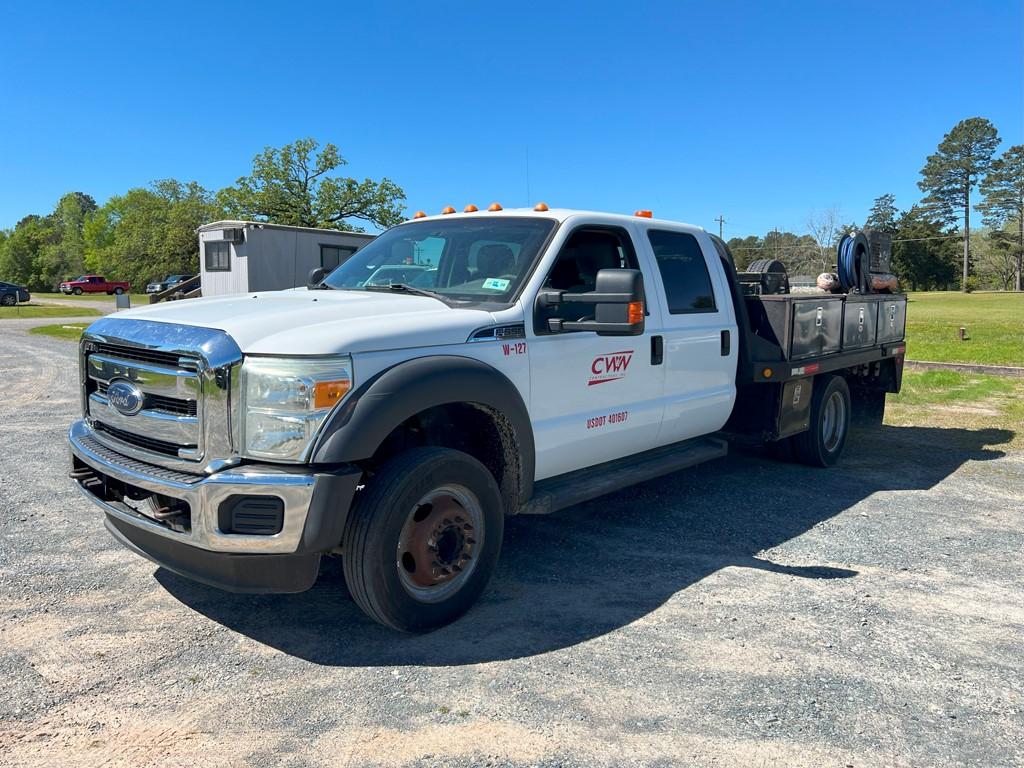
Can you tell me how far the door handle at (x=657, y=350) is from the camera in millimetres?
5035

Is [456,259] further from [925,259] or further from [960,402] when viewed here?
[925,259]

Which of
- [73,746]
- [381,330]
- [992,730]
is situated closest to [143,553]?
[73,746]

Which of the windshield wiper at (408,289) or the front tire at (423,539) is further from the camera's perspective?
the windshield wiper at (408,289)

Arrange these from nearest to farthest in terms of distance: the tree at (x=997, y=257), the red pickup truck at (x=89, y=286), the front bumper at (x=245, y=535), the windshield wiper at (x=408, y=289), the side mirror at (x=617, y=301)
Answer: the front bumper at (x=245, y=535) → the side mirror at (x=617, y=301) → the windshield wiper at (x=408, y=289) → the red pickup truck at (x=89, y=286) → the tree at (x=997, y=257)

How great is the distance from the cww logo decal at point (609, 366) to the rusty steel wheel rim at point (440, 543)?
113 centimetres

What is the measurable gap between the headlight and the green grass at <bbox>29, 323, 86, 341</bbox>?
19977 mm

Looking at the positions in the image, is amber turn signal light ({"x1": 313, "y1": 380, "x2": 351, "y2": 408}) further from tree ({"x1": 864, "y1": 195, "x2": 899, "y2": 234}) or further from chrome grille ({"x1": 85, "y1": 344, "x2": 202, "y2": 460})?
tree ({"x1": 864, "y1": 195, "x2": 899, "y2": 234})

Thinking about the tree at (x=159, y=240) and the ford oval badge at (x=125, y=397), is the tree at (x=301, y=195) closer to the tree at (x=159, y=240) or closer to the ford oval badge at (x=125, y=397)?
the tree at (x=159, y=240)

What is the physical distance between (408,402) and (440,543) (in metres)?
0.77

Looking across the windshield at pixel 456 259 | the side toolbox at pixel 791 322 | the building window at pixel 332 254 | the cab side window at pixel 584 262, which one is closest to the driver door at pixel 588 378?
the cab side window at pixel 584 262

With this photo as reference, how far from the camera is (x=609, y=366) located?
470cm

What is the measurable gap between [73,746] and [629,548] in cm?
315

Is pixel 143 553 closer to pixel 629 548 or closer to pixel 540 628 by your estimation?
pixel 540 628

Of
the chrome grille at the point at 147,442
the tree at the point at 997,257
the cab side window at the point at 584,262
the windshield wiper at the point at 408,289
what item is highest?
the tree at the point at 997,257
